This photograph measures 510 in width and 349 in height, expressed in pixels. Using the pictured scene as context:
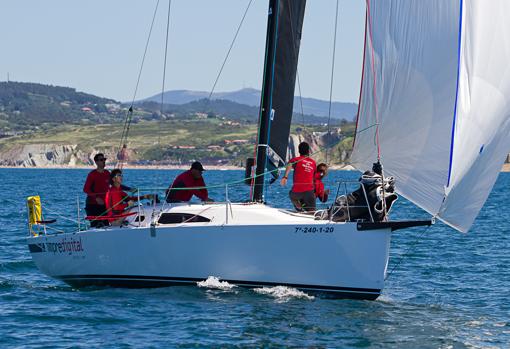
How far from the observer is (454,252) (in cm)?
2212

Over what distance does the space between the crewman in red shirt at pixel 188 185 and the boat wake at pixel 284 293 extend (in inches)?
90.2

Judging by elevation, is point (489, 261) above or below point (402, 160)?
below

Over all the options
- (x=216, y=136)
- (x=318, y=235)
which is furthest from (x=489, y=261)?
(x=216, y=136)

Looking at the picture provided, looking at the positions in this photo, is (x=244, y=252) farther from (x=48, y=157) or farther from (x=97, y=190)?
(x=48, y=157)

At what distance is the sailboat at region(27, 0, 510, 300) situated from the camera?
12352 millimetres

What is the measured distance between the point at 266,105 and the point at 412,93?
3355 mm

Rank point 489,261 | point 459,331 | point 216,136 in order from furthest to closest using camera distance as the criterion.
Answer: point 216,136
point 489,261
point 459,331

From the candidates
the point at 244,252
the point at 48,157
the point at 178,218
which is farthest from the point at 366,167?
the point at 48,157

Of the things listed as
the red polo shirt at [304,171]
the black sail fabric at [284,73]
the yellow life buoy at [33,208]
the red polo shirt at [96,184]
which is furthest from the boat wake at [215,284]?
the yellow life buoy at [33,208]

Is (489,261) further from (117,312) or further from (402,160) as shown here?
(117,312)

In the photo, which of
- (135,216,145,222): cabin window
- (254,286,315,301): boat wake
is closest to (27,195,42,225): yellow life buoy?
(135,216,145,222): cabin window

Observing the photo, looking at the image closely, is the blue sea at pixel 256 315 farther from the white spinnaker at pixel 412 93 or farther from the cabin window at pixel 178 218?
the white spinnaker at pixel 412 93

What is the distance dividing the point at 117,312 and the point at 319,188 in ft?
13.5

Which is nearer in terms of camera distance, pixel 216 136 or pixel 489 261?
pixel 489 261
